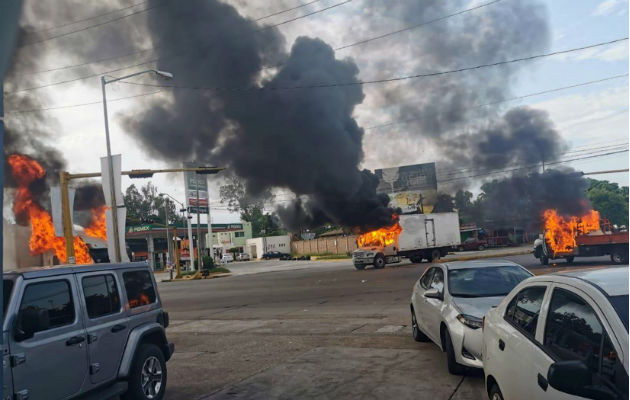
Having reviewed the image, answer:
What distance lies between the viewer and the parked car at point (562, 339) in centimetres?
266

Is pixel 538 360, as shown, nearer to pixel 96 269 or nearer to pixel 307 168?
pixel 96 269

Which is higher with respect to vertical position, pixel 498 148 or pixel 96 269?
pixel 498 148

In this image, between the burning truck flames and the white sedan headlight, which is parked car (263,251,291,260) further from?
the white sedan headlight

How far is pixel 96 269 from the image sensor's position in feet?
18.2

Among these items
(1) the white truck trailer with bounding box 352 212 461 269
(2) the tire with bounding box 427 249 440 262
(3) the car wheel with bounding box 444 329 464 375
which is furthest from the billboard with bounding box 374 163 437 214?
(3) the car wheel with bounding box 444 329 464 375

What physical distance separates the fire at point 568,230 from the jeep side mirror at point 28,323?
24397mm

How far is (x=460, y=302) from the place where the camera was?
691 cm

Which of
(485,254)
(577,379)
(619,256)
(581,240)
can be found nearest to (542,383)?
(577,379)

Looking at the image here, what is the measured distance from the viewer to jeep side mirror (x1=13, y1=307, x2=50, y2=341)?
172 inches

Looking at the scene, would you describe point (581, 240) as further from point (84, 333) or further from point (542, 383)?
point (84, 333)

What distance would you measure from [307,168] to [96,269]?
1133 inches

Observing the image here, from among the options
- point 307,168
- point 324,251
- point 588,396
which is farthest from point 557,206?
point 324,251

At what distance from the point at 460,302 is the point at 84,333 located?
4.57 m

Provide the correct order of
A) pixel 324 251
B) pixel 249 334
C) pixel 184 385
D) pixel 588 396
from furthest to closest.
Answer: pixel 324 251 < pixel 249 334 < pixel 184 385 < pixel 588 396
